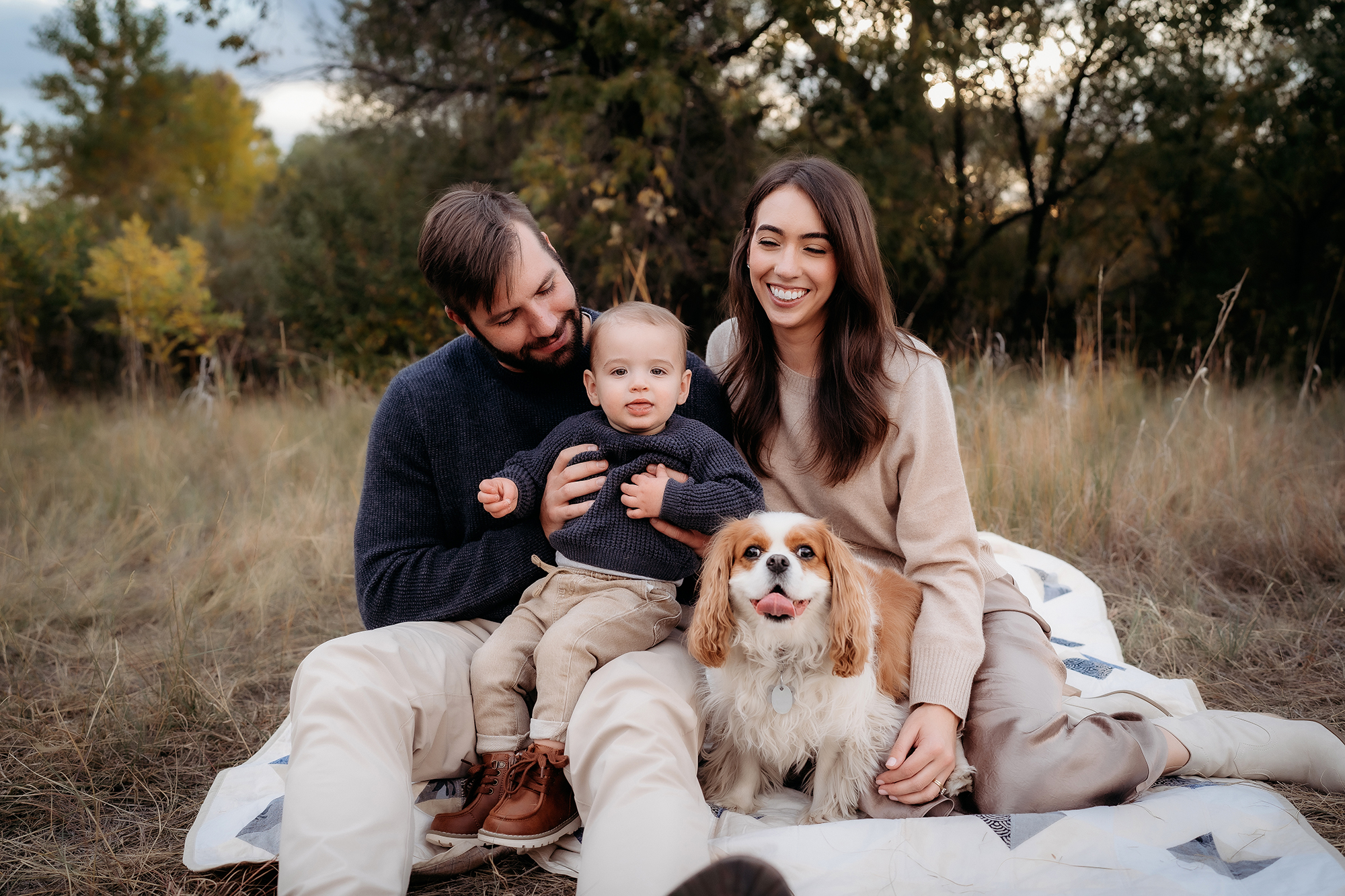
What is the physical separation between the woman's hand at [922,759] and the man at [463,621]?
0.54 meters

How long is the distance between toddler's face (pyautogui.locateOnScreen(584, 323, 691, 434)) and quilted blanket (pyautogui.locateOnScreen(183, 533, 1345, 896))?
1.12 metres

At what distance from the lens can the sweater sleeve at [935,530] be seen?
2.34 metres

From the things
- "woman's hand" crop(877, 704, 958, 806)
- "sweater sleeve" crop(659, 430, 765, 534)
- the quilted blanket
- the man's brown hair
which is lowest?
the quilted blanket

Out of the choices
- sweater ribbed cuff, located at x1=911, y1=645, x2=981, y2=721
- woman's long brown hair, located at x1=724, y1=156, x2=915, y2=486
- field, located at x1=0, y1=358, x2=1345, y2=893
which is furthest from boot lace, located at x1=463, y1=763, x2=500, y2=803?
woman's long brown hair, located at x1=724, y1=156, x2=915, y2=486

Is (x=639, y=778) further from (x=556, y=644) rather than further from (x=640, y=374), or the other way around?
(x=640, y=374)

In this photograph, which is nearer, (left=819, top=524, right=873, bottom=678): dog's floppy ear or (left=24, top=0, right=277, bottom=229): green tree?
(left=819, top=524, right=873, bottom=678): dog's floppy ear

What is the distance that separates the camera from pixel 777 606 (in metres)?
2.08

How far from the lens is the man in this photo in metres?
1.85

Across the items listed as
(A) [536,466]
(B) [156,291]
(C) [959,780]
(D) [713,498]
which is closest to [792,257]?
(D) [713,498]

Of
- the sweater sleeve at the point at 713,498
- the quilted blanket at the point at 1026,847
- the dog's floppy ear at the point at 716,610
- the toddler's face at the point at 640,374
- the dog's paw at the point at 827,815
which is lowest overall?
the dog's paw at the point at 827,815

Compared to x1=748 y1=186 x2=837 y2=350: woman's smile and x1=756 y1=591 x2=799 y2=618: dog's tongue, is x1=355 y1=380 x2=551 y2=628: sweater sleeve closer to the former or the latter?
x1=756 y1=591 x2=799 y2=618: dog's tongue

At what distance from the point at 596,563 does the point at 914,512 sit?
37.6 inches

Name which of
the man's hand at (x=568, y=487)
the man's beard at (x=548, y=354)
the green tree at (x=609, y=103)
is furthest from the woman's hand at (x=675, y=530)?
the green tree at (x=609, y=103)

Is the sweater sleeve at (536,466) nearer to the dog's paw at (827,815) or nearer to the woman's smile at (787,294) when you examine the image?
the woman's smile at (787,294)
